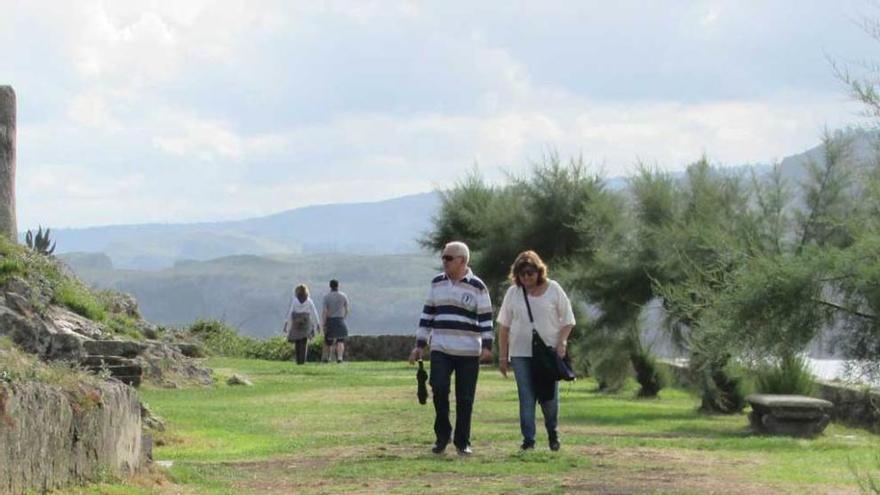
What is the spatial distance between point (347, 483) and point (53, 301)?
1508 centimetres

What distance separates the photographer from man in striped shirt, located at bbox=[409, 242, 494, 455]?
17.0 m

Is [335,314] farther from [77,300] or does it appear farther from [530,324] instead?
[530,324]

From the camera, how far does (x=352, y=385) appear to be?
31609 millimetres

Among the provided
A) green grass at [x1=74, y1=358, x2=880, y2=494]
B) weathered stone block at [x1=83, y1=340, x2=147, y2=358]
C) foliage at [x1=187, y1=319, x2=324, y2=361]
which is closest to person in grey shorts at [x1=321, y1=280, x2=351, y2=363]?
foliage at [x1=187, y1=319, x2=324, y2=361]

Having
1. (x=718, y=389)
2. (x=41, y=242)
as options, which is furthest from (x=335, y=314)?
(x=718, y=389)

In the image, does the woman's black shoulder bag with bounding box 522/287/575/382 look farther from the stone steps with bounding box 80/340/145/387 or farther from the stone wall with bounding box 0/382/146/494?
the stone steps with bounding box 80/340/145/387

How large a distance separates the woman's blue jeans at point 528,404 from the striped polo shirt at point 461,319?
52 cm

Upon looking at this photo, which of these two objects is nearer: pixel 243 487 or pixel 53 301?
pixel 243 487

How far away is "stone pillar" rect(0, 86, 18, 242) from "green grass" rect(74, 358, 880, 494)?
3.56 metres

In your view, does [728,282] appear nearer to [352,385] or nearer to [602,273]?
[602,273]

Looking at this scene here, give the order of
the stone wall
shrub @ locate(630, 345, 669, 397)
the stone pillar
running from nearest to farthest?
the stone wall
the stone pillar
shrub @ locate(630, 345, 669, 397)

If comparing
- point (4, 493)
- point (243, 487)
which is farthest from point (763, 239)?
point (4, 493)

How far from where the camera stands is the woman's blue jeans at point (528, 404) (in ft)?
56.0

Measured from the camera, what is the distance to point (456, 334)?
55.9 feet
